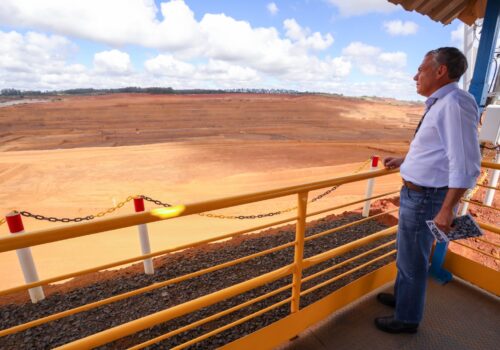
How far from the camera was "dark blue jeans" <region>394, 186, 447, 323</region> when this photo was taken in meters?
2.04

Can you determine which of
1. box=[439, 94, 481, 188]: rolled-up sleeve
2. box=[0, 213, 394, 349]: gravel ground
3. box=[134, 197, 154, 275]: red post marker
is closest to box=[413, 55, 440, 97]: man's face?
box=[439, 94, 481, 188]: rolled-up sleeve

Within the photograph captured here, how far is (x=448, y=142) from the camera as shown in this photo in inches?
67.7

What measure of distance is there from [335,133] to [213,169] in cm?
1478

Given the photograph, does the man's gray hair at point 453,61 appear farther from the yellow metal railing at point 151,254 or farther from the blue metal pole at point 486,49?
the blue metal pole at point 486,49

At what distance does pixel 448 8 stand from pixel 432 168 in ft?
8.00

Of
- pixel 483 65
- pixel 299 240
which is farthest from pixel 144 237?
pixel 483 65

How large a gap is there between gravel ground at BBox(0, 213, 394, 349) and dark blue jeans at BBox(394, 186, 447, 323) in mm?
1186

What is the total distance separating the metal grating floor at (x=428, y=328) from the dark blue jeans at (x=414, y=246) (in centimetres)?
21

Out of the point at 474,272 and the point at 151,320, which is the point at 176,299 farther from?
the point at 474,272

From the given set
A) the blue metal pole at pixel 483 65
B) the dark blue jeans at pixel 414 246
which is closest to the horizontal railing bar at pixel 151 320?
the dark blue jeans at pixel 414 246

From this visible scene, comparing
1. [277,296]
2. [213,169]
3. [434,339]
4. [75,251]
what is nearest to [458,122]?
[434,339]

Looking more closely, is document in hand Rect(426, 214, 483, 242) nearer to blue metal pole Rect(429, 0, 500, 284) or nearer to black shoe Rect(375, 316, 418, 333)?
black shoe Rect(375, 316, 418, 333)

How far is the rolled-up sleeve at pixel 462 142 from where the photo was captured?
168 centimetres

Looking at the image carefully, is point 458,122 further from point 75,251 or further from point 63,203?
point 63,203
